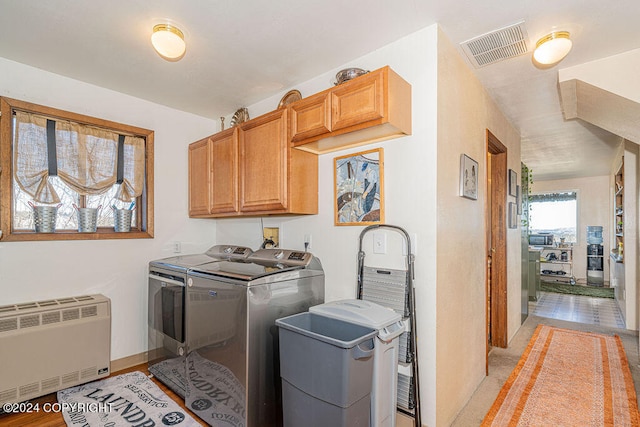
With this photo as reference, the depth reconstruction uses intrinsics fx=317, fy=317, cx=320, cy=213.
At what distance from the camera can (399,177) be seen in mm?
2082

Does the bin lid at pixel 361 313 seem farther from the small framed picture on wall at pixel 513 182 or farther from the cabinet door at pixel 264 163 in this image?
the small framed picture on wall at pixel 513 182

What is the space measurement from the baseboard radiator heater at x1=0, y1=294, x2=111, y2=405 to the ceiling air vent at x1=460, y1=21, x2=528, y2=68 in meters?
3.42

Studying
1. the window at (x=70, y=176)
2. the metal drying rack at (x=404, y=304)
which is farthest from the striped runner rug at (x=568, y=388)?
the window at (x=70, y=176)

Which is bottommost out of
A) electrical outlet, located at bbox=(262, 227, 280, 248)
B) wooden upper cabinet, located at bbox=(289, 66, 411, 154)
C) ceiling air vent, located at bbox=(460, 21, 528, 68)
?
electrical outlet, located at bbox=(262, 227, 280, 248)

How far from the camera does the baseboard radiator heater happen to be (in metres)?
2.20

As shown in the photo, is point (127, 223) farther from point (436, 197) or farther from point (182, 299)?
point (436, 197)

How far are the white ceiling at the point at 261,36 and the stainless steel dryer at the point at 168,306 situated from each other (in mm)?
1542

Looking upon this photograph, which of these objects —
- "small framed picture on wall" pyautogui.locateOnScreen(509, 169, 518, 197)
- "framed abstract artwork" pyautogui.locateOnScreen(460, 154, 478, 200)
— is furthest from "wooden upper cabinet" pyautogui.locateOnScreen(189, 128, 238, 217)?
"small framed picture on wall" pyautogui.locateOnScreen(509, 169, 518, 197)

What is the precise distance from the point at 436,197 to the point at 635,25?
1.61 m

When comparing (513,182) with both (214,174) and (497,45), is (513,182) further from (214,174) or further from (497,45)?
(214,174)

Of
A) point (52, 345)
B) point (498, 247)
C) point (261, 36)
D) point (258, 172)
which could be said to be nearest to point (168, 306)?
point (52, 345)

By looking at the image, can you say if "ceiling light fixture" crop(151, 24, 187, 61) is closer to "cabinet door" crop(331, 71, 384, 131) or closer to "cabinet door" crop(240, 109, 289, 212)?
"cabinet door" crop(240, 109, 289, 212)

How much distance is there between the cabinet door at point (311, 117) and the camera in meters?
2.06

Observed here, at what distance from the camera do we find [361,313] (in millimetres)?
1734
